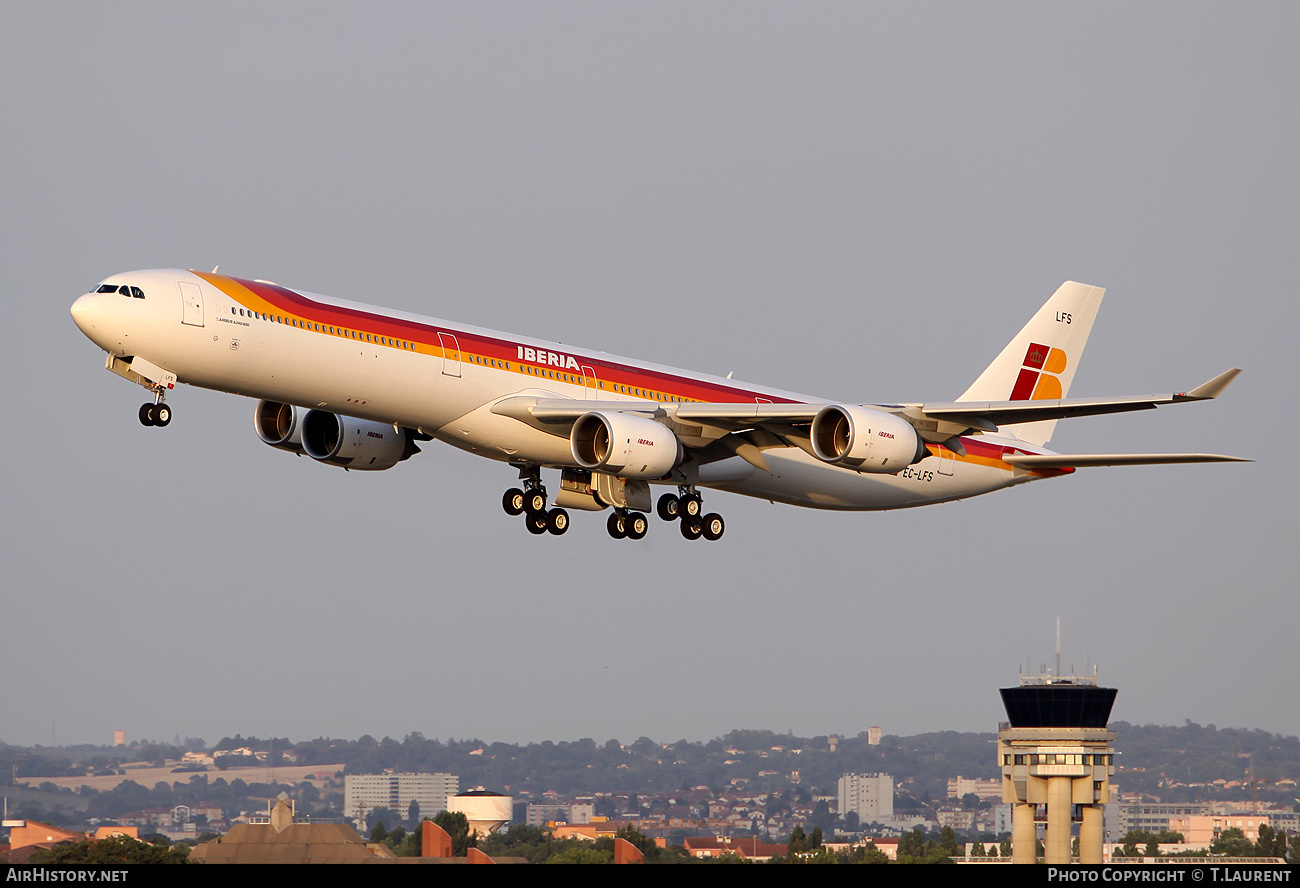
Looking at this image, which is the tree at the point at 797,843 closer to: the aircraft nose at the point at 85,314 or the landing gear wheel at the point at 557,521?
the landing gear wheel at the point at 557,521

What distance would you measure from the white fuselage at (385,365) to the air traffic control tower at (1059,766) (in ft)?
161

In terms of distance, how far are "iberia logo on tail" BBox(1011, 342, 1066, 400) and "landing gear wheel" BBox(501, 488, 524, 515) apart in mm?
17582

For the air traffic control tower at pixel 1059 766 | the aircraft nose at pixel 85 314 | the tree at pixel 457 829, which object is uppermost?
the aircraft nose at pixel 85 314

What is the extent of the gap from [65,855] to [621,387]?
104 feet

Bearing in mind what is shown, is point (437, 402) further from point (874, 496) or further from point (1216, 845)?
point (1216, 845)

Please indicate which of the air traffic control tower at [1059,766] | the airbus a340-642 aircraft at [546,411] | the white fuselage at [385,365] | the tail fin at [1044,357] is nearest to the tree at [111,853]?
the airbus a340-642 aircraft at [546,411]

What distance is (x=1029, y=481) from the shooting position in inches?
1917

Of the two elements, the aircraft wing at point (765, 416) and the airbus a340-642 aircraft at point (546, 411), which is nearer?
the airbus a340-642 aircraft at point (546, 411)

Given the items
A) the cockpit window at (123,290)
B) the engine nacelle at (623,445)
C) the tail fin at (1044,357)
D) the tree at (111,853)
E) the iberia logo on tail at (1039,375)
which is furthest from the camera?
the tree at (111,853)

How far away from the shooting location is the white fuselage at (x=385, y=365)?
110 ft

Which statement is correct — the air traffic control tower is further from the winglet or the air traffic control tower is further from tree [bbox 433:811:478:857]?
the winglet

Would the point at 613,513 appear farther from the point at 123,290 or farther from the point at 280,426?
the point at 123,290
